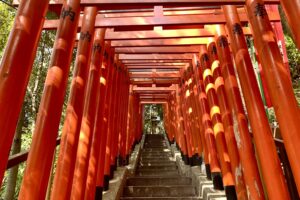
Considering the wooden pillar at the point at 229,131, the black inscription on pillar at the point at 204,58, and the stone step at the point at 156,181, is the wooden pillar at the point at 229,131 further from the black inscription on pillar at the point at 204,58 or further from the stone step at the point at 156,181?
the stone step at the point at 156,181

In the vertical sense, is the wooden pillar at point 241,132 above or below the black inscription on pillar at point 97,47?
below

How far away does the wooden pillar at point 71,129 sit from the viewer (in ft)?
9.88

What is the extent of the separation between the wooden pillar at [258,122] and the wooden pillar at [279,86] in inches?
16.0

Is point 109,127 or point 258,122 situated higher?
point 109,127

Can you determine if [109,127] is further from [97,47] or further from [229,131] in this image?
[229,131]

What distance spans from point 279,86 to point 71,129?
237 centimetres

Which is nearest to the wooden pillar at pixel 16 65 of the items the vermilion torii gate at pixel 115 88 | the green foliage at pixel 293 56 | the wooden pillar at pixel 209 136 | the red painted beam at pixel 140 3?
the vermilion torii gate at pixel 115 88

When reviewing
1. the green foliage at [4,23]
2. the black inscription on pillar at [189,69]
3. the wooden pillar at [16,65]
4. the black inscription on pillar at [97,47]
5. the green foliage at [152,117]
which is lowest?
the wooden pillar at [16,65]

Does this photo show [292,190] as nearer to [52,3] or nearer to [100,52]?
[100,52]

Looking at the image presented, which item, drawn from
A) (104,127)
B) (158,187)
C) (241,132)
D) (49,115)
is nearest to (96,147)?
(104,127)

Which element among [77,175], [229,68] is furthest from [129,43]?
[77,175]

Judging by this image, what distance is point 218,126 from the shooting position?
202 inches

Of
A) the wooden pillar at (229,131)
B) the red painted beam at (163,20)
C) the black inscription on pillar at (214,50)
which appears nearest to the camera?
the wooden pillar at (229,131)

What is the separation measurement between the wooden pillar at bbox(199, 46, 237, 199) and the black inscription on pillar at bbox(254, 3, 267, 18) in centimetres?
251
